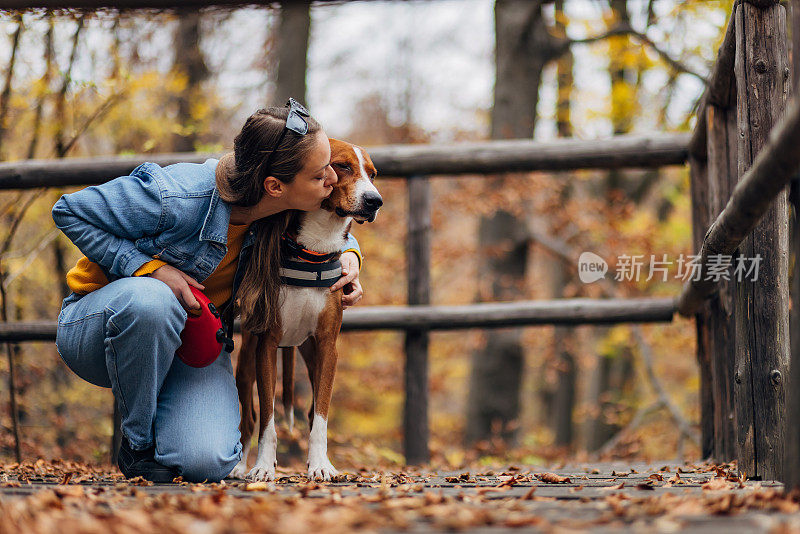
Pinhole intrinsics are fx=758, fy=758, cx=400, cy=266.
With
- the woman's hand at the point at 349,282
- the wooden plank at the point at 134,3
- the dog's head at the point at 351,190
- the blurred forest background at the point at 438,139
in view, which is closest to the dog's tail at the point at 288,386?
the woman's hand at the point at 349,282

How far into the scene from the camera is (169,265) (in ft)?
9.50

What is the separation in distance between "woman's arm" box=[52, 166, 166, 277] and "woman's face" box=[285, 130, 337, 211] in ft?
1.63

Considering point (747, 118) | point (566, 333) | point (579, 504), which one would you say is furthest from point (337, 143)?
point (566, 333)

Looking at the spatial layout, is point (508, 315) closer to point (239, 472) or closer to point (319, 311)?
point (319, 311)

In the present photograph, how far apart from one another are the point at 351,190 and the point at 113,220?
91 centimetres

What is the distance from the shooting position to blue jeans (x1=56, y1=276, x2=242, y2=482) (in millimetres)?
2727

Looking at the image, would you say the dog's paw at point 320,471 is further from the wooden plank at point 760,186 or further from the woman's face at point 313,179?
the wooden plank at point 760,186

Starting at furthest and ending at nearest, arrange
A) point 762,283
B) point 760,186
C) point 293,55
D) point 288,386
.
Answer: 1. point 293,55
2. point 288,386
3. point 762,283
4. point 760,186

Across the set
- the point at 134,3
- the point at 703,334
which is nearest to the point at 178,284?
the point at 134,3

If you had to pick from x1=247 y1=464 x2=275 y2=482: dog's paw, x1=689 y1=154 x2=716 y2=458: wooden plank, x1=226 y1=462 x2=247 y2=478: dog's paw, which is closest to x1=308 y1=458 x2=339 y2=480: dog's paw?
x1=247 y1=464 x2=275 y2=482: dog's paw

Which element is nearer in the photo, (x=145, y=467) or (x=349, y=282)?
(x=145, y=467)

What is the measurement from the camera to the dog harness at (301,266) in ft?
9.93

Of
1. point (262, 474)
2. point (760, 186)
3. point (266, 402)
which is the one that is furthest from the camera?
point (266, 402)

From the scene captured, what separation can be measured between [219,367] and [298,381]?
3.43 meters
